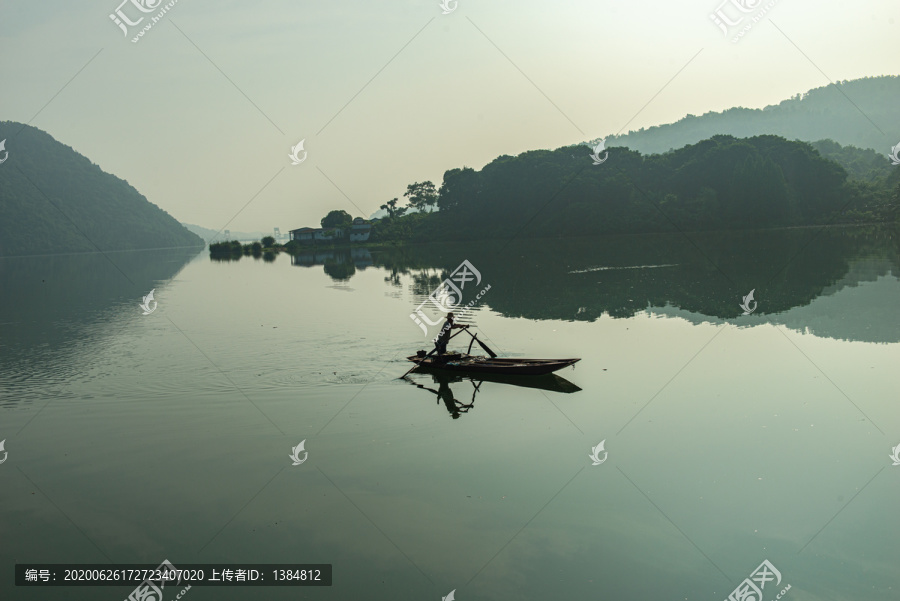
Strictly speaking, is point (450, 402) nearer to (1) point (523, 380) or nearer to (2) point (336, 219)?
(1) point (523, 380)

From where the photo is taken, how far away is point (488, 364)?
14805 millimetres

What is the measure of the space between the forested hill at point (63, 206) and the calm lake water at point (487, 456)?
130 m

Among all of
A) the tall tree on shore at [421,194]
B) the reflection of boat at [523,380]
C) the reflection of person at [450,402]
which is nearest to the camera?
the reflection of person at [450,402]

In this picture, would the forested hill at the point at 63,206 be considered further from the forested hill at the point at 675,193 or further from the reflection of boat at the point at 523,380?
the reflection of boat at the point at 523,380

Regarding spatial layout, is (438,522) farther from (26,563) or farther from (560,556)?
(26,563)

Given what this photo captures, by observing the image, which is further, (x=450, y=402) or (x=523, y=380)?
(x=523, y=380)

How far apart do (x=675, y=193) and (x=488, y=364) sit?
7076 cm

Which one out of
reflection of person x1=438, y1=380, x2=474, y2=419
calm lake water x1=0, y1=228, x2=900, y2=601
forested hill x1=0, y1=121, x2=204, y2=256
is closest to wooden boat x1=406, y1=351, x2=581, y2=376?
calm lake water x1=0, y1=228, x2=900, y2=601

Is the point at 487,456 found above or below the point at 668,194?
below

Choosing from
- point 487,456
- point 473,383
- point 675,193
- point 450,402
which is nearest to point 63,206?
point 675,193

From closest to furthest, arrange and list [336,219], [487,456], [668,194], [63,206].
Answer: [487,456] → [668,194] → [336,219] → [63,206]

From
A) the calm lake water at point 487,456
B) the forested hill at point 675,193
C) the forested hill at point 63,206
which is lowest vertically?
the calm lake water at point 487,456

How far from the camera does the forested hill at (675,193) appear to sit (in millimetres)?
72438

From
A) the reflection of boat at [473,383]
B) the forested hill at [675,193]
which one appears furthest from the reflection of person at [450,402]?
the forested hill at [675,193]
